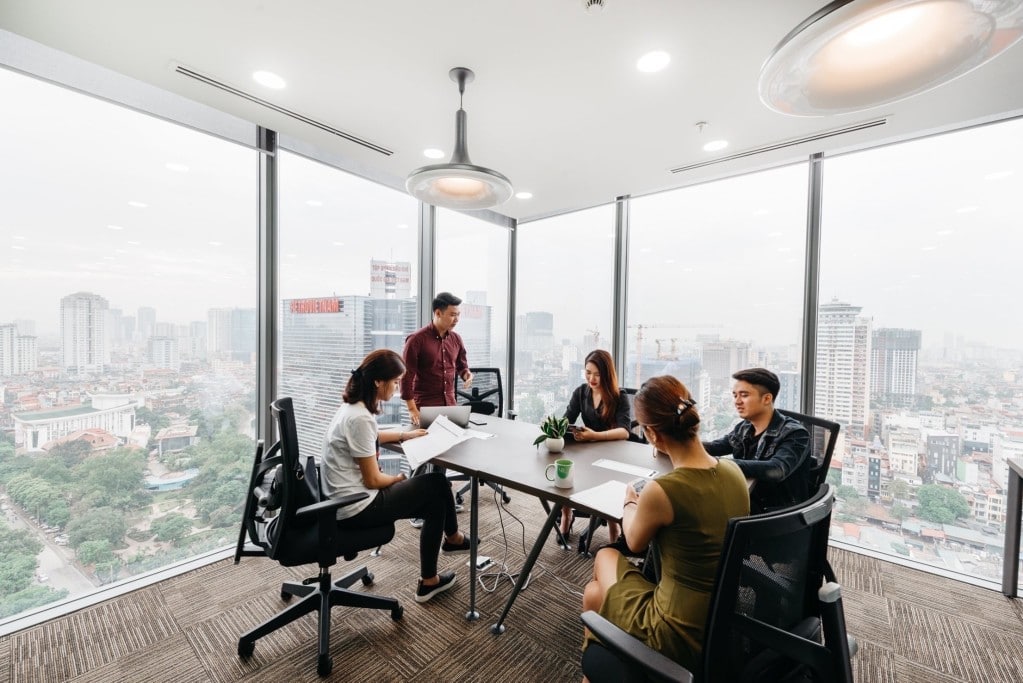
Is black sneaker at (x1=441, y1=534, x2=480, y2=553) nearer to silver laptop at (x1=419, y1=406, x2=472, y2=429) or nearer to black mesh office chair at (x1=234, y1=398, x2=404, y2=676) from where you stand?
black mesh office chair at (x1=234, y1=398, x2=404, y2=676)

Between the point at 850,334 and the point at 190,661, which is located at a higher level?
the point at 850,334

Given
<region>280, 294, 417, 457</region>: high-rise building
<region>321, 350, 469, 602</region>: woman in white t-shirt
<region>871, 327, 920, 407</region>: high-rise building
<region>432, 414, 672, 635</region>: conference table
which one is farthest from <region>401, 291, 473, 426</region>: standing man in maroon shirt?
<region>871, 327, 920, 407</region>: high-rise building

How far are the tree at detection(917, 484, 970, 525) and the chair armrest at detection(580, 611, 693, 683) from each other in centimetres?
306

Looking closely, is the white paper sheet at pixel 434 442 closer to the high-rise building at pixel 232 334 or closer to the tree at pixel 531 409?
the high-rise building at pixel 232 334

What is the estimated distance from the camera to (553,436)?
7.49 feet

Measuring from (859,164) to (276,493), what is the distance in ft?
14.1

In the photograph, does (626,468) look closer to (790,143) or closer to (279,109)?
(790,143)

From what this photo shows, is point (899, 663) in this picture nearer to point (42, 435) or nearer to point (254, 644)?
point (254, 644)

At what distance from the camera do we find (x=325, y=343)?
11.1ft

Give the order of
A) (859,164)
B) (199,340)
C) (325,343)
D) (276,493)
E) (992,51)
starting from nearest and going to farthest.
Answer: (992,51), (276,493), (199,340), (859,164), (325,343)

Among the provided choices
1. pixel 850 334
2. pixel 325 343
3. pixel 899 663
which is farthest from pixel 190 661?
pixel 850 334

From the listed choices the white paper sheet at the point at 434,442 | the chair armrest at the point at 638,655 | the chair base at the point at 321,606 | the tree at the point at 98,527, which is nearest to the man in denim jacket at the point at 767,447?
the chair armrest at the point at 638,655

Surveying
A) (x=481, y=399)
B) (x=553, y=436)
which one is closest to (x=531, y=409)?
(x=481, y=399)

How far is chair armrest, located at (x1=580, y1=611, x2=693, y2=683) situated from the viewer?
0.92 metres
